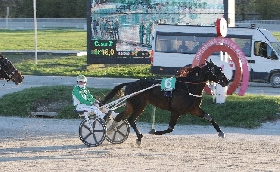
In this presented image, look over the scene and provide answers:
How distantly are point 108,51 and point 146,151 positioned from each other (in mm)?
16172

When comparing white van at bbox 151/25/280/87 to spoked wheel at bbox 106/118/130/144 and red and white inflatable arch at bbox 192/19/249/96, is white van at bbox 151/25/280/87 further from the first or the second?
spoked wheel at bbox 106/118/130/144

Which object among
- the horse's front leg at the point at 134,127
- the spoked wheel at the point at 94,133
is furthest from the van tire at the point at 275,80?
the spoked wheel at the point at 94,133

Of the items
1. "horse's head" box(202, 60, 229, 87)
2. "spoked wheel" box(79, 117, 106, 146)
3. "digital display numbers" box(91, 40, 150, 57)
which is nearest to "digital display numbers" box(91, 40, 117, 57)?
"digital display numbers" box(91, 40, 150, 57)

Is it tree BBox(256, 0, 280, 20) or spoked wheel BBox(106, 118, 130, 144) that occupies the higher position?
tree BBox(256, 0, 280, 20)

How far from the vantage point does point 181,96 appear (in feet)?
44.2

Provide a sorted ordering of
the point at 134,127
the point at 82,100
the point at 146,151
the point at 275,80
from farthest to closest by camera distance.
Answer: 1. the point at 275,80
2. the point at 134,127
3. the point at 82,100
4. the point at 146,151

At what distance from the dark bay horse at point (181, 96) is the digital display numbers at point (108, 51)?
15.0 metres

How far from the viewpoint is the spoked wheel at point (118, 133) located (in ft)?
46.0

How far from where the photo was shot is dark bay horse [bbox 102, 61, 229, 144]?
531 inches

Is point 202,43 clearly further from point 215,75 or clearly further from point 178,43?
point 215,75

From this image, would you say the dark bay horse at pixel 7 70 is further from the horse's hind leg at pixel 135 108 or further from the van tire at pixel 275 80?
the van tire at pixel 275 80

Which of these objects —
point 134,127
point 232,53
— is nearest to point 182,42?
point 232,53

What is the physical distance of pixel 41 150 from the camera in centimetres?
1349

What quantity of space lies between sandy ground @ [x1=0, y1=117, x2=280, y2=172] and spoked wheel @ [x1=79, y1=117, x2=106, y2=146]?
0.49ft
